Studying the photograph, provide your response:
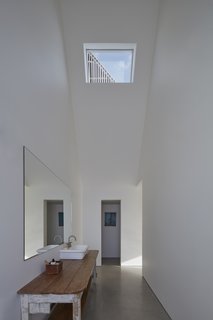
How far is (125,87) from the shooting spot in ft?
16.9

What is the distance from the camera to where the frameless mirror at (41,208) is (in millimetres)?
2680

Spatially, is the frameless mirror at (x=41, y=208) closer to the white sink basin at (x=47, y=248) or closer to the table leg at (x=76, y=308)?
the white sink basin at (x=47, y=248)

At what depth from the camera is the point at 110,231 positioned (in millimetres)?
8938

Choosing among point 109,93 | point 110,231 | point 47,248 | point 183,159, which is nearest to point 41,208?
point 47,248

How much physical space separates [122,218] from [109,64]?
13.0 feet

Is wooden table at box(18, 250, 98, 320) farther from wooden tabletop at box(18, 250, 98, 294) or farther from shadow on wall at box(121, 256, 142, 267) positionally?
shadow on wall at box(121, 256, 142, 267)

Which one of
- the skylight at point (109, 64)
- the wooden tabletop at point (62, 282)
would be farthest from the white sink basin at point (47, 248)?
the skylight at point (109, 64)

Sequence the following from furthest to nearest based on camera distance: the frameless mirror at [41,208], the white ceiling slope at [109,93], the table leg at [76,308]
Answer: the white ceiling slope at [109,93], the frameless mirror at [41,208], the table leg at [76,308]

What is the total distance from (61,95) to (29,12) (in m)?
1.76

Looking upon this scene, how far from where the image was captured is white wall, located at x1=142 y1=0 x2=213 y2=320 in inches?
92.4

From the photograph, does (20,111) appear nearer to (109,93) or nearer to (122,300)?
(109,93)

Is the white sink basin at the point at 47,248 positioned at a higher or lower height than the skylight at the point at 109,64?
lower

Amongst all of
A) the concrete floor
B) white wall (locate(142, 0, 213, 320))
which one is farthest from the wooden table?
the concrete floor

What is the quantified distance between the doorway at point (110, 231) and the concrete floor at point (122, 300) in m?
2.52
